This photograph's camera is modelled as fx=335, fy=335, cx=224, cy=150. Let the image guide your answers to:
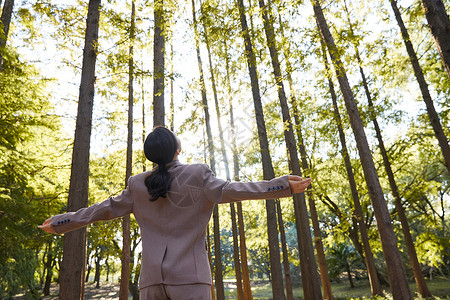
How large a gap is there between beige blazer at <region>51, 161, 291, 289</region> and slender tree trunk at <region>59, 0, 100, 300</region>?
344 cm

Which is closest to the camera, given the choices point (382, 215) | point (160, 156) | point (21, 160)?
point (160, 156)

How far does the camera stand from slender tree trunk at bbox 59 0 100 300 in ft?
16.4

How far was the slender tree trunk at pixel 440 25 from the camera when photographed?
442 centimetres

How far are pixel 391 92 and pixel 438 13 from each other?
9.04m

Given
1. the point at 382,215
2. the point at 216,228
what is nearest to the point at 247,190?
the point at 382,215

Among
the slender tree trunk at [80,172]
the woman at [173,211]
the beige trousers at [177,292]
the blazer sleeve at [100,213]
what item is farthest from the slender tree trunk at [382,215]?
the beige trousers at [177,292]

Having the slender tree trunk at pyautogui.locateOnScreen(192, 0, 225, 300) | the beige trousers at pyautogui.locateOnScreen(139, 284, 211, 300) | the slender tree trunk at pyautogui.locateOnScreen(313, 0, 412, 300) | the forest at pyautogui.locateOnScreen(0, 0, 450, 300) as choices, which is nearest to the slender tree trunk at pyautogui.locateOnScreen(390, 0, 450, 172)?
the forest at pyautogui.locateOnScreen(0, 0, 450, 300)

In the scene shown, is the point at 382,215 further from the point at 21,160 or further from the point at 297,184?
the point at 21,160

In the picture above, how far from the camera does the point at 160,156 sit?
79.8 inches

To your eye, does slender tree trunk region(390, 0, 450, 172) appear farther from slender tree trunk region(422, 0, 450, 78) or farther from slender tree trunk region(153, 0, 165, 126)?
slender tree trunk region(153, 0, 165, 126)

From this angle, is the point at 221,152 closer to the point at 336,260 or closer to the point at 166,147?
the point at 166,147

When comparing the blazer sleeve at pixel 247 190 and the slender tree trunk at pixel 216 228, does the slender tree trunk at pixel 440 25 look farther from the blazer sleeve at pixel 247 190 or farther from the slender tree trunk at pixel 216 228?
the slender tree trunk at pixel 216 228

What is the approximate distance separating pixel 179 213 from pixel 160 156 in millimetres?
364

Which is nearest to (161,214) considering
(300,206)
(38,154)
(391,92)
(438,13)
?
(438,13)
